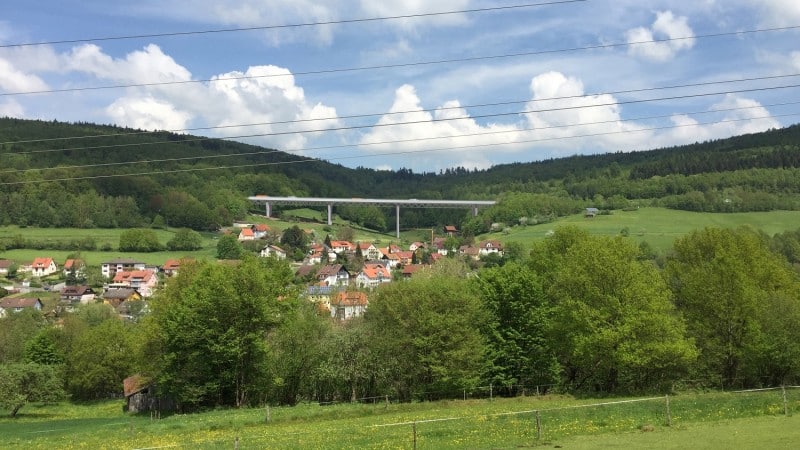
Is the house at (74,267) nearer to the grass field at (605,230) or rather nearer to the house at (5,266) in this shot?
the grass field at (605,230)

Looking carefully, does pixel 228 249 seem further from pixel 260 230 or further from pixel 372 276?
pixel 260 230

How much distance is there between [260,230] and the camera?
187750mm

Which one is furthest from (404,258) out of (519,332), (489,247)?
(519,332)

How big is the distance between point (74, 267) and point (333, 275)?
54416 millimetres

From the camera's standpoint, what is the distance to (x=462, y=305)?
4503cm

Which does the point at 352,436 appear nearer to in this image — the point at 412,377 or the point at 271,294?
the point at 412,377

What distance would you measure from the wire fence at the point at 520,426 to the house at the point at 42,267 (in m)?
129

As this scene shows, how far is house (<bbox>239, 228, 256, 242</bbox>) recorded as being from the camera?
579ft

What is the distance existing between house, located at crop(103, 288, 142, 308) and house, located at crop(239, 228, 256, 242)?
4570 cm

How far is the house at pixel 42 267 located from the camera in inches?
5513

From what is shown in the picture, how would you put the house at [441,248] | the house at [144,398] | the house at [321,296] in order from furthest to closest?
the house at [441,248], the house at [321,296], the house at [144,398]

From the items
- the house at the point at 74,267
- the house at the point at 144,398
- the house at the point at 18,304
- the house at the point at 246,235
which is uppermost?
the house at the point at 246,235

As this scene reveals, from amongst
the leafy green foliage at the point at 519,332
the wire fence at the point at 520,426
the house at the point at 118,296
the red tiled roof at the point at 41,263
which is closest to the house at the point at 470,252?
the house at the point at 118,296

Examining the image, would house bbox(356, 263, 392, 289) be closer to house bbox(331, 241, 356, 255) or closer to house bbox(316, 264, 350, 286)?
house bbox(316, 264, 350, 286)
